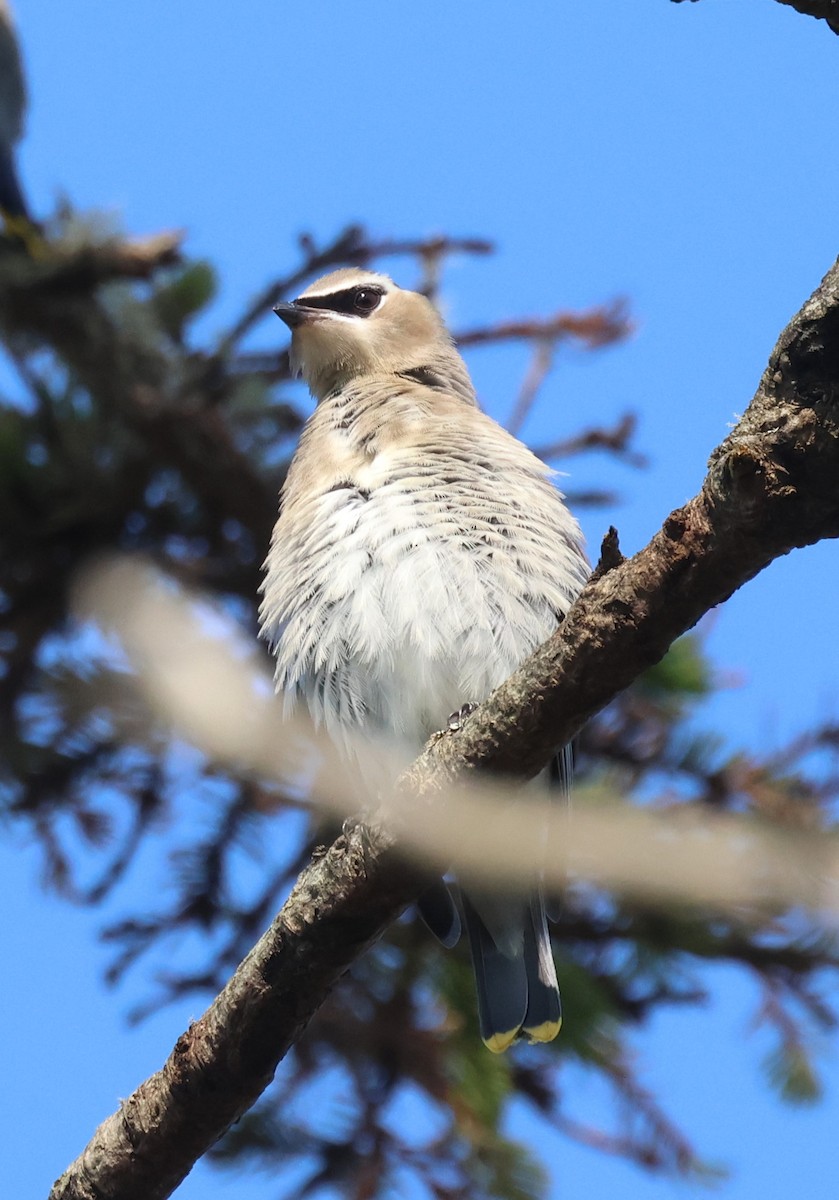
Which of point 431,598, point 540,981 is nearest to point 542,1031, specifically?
point 540,981

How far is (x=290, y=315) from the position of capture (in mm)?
6297

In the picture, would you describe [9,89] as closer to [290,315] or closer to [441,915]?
[290,315]

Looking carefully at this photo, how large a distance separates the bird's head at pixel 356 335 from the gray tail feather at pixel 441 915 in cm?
212

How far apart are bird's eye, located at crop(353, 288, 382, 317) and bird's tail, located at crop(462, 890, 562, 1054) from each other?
102 inches

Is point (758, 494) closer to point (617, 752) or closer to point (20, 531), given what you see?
point (617, 752)

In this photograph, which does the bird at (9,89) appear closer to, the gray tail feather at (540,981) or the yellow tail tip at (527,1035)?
the gray tail feather at (540,981)

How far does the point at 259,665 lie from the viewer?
Result: 559 centimetres

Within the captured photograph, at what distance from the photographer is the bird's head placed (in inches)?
244

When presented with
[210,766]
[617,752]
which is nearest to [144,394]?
[210,766]

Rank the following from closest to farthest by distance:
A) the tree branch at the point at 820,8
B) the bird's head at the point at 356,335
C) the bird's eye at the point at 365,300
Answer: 1. the tree branch at the point at 820,8
2. the bird's head at the point at 356,335
3. the bird's eye at the point at 365,300

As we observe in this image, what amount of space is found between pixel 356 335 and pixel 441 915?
2405 millimetres

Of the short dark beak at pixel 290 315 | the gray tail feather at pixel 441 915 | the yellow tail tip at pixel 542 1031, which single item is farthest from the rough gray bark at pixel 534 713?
the short dark beak at pixel 290 315

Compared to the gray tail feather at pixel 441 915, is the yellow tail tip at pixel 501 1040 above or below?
below

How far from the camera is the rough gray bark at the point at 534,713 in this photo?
9.67ft
